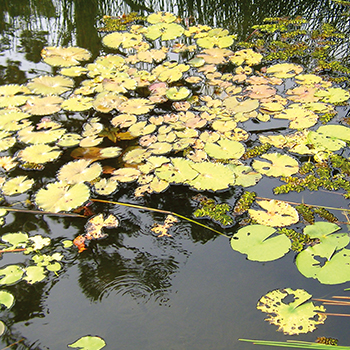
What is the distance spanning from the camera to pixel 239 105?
2.94m

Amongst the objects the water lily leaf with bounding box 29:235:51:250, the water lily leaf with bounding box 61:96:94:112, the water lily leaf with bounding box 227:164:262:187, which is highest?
the water lily leaf with bounding box 61:96:94:112

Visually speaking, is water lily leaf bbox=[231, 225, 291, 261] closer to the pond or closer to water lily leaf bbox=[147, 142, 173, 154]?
the pond

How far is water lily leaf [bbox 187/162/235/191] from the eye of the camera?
222 centimetres

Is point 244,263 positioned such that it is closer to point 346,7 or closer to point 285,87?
point 285,87

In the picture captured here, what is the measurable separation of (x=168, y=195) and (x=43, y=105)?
1.54 m

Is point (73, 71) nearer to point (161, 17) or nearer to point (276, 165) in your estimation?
point (161, 17)

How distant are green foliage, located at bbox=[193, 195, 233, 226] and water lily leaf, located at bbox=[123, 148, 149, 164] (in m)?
0.53

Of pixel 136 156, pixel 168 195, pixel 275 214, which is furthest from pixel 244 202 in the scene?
pixel 136 156

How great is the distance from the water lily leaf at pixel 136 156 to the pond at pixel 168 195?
11 millimetres

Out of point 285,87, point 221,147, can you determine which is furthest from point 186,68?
point 221,147

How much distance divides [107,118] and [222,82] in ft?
3.73

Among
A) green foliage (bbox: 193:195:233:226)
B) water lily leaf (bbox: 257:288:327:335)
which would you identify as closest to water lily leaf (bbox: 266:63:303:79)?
green foliage (bbox: 193:195:233:226)

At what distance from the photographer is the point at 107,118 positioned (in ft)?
9.50

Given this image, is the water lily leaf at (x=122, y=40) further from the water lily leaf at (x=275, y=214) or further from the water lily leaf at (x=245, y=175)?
the water lily leaf at (x=275, y=214)
